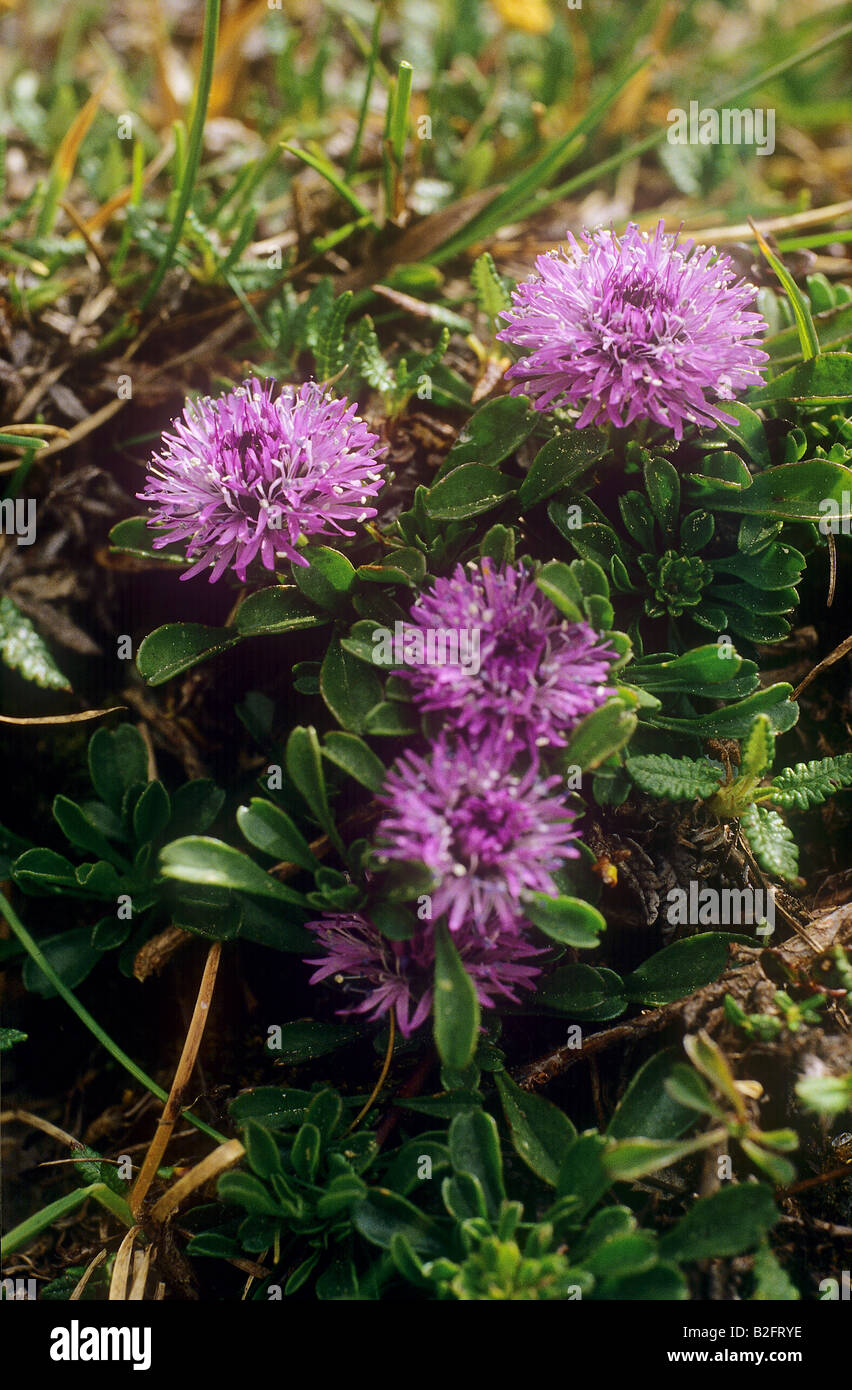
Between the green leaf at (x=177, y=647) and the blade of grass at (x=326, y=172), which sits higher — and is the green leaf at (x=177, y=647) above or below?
below

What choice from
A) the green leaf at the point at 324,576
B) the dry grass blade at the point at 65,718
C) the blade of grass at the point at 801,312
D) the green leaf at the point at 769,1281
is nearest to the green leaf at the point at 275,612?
the green leaf at the point at 324,576

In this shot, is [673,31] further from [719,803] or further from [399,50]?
[719,803]

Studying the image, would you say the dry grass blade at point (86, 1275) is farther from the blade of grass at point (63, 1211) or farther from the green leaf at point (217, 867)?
the green leaf at point (217, 867)

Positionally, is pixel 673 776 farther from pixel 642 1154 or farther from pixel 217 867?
pixel 217 867

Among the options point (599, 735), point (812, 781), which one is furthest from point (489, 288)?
point (812, 781)

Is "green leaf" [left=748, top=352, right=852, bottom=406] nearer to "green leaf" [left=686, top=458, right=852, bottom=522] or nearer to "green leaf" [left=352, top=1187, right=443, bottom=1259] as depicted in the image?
"green leaf" [left=686, top=458, right=852, bottom=522]

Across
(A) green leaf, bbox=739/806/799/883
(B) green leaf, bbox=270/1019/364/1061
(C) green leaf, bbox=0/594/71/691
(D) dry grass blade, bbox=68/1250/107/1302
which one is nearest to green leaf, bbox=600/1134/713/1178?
(A) green leaf, bbox=739/806/799/883

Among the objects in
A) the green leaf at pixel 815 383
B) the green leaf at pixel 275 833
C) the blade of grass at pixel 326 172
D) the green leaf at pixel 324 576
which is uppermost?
the blade of grass at pixel 326 172
